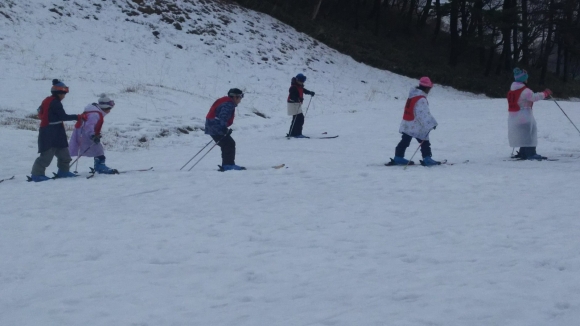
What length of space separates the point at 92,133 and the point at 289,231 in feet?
17.6

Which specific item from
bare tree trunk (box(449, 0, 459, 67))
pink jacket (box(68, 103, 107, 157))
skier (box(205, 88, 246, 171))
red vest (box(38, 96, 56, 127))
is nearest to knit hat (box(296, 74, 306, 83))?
skier (box(205, 88, 246, 171))

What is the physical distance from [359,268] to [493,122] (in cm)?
1357

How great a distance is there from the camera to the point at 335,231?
6094 mm

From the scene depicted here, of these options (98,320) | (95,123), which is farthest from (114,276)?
(95,123)

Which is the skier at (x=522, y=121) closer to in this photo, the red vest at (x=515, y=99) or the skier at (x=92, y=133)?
the red vest at (x=515, y=99)

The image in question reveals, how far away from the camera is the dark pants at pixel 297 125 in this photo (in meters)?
15.3

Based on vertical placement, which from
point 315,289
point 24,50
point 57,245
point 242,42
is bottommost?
point 57,245

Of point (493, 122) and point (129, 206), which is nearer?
point (129, 206)

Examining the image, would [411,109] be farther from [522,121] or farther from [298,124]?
[298,124]

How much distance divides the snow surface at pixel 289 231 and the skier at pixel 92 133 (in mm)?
Result: 697

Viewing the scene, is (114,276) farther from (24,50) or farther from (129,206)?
(24,50)

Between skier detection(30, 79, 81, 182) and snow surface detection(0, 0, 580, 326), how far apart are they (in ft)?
2.17

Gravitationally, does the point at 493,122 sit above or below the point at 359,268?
above

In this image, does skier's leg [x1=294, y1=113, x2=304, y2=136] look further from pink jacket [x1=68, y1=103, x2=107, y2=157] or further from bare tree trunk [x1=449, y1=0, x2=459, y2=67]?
bare tree trunk [x1=449, y1=0, x2=459, y2=67]
